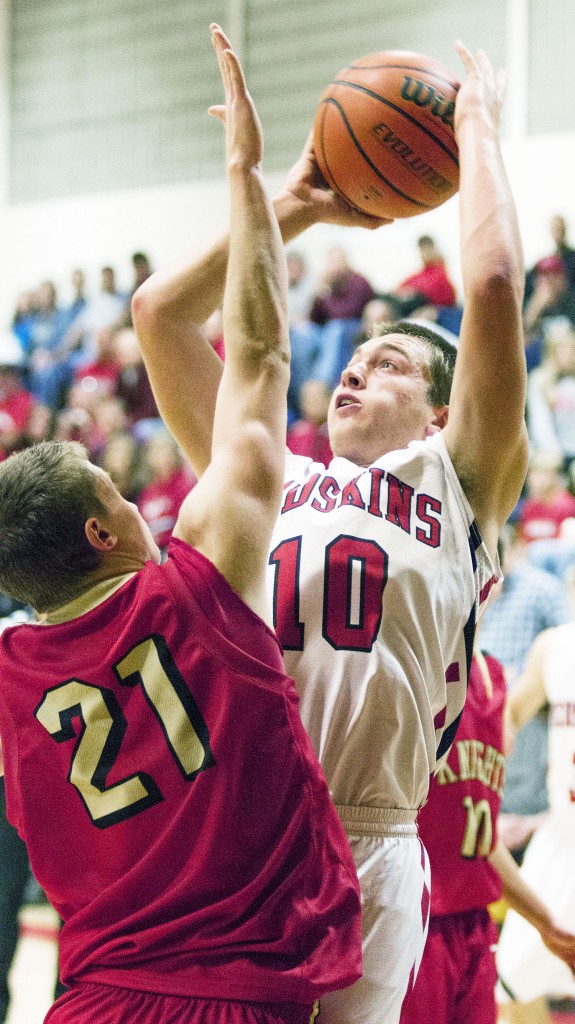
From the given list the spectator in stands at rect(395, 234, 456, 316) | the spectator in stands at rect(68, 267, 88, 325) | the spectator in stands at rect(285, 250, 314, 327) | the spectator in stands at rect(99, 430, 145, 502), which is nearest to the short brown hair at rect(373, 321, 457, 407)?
the spectator in stands at rect(99, 430, 145, 502)

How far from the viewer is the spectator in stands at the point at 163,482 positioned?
947cm

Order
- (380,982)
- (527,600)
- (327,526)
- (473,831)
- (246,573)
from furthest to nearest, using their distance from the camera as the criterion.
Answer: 1. (527,600)
2. (473,831)
3. (327,526)
4. (380,982)
5. (246,573)

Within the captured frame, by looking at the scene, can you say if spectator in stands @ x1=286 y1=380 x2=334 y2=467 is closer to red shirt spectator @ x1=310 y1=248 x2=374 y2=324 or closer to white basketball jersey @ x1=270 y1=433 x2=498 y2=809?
red shirt spectator @ x1=310 y1=248 x2=374 y2=324

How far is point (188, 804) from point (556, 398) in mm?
7843

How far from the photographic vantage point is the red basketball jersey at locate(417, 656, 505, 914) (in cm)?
338

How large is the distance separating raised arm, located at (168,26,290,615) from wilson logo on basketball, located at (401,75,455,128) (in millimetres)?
612

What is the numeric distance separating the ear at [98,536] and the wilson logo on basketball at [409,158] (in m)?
1.20

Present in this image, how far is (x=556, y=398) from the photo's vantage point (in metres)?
9.30

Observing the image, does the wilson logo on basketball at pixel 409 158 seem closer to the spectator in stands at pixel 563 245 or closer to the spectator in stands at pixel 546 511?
the spectator in stands at pixel 546 511

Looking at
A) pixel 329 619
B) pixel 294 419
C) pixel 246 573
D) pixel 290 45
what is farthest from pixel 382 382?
pixel 290 45

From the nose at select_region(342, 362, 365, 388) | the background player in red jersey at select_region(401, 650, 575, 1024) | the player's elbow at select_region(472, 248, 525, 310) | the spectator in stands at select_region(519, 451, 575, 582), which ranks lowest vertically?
the spectator in stands at select_region(519, 451, 575, 582)

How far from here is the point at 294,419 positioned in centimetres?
1045

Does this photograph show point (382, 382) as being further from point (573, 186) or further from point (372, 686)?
point (573, 186)

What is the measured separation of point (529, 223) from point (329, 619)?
34.2 ft
